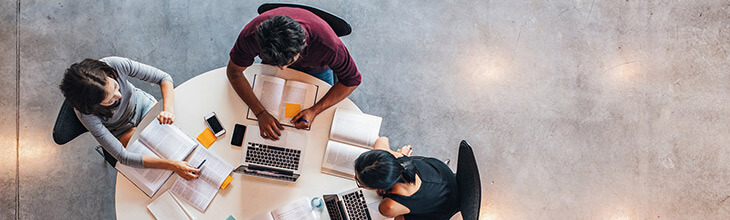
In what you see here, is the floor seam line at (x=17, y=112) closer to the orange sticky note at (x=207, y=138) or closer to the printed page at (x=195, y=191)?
the printed page at (x=195, y=191)

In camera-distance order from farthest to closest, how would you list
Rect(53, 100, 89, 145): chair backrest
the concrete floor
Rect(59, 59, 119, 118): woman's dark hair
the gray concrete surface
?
the concrete floor
the gray concrete surface
Rect(53, 100, 89, 145): chair backrest
Rect(59, 59, 119, 118): woman's dark hair

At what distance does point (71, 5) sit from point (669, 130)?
4.05m

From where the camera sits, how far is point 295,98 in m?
2.11

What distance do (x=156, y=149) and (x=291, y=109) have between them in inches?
25.6

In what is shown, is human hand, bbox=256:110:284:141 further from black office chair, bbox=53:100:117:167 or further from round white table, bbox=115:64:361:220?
black office chair, bbox=53:100:117:167

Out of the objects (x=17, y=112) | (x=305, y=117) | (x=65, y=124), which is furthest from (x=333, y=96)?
(x=17, y=112)

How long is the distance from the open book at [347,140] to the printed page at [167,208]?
2.26 feet

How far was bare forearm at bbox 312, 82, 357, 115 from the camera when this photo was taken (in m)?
2.06

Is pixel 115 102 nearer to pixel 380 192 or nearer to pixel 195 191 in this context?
pixel 195 191

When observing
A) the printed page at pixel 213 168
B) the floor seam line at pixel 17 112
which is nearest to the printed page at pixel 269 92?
the printed page at pixel 213 168

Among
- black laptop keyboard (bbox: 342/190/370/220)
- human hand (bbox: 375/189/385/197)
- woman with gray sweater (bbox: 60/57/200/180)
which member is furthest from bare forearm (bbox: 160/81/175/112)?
human hand (bbox: 375/189/385/197)

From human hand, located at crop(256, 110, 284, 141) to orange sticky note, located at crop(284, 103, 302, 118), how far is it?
0.07 m

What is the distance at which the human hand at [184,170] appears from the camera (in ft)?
6.57

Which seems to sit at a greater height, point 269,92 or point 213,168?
point 269,92
